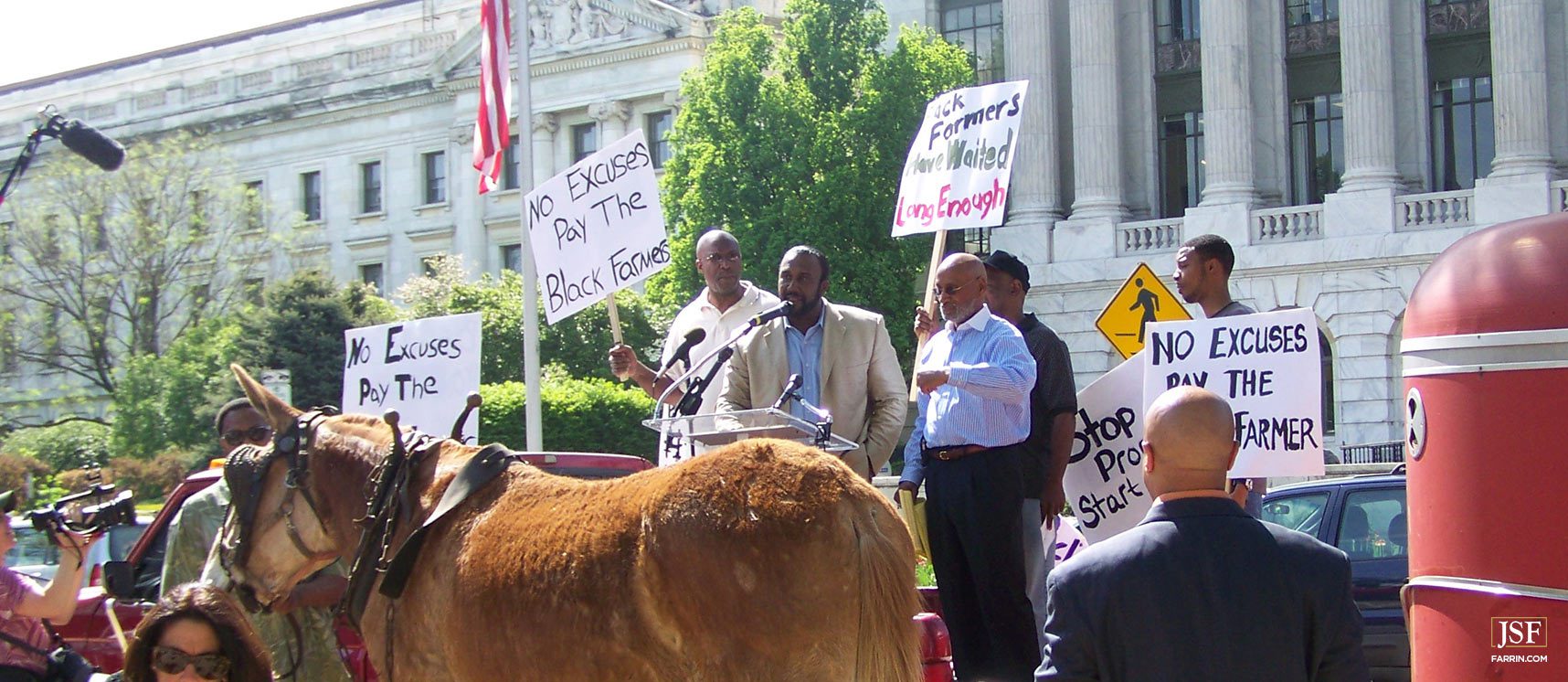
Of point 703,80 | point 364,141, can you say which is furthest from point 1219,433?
point 364,141

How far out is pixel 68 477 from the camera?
35844 millimetres

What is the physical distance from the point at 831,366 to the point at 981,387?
947mm

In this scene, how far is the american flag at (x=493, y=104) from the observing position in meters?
17.5

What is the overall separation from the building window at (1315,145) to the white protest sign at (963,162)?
3460 centimetres

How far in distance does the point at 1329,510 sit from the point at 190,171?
46794mm

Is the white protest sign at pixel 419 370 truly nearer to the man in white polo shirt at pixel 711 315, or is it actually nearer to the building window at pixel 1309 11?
the man in white polo shirt at pixel 711 315

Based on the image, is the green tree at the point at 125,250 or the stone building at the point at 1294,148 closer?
the stone building at the point at 1294,148

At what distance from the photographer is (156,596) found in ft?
25.5

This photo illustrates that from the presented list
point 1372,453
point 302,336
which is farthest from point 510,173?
point 1372,453

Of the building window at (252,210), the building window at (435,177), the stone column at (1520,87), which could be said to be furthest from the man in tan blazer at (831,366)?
the building window at (435,177)

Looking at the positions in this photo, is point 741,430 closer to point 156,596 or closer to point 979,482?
point 979,482

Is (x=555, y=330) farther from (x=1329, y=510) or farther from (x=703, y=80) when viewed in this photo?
(x=1329, y=510)

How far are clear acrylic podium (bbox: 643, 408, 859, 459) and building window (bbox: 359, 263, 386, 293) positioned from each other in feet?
201

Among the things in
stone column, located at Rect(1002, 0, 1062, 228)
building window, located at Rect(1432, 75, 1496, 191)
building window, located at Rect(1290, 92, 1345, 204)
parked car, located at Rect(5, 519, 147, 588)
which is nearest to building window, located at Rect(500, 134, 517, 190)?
stone column, located at Rect(1002, 0, 1062, 228)
